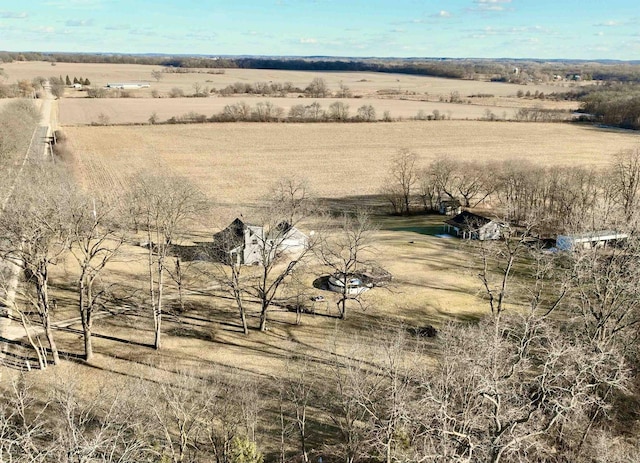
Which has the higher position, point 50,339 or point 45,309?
point 45,309

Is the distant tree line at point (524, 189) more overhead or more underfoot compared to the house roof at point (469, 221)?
more overhead

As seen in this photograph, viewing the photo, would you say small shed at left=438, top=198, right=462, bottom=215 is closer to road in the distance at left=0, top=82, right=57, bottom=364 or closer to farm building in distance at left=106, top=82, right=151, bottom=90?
road in the distance at left=0, top=82, right=57, bottom=364

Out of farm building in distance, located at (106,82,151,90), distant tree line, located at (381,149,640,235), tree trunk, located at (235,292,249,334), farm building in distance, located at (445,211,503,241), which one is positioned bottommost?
tree trunk, located at (235,292,249,334)

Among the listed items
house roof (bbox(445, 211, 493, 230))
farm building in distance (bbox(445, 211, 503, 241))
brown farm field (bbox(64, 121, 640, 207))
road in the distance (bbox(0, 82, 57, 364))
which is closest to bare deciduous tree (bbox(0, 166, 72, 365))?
road in the distance (bbox(0, 82, 57, 364))

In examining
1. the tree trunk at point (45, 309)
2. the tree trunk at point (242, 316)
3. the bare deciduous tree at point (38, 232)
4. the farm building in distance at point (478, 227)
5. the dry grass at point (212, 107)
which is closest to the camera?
the bare deciduous tree at point (38, 232)

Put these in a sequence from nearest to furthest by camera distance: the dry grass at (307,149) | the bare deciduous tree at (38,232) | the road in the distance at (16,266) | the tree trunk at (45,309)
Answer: the bare deciduous tree at (38,232) < the tree trunk at (45,309) < the road in the distance at (16,266) < the dry grass at (307,149)

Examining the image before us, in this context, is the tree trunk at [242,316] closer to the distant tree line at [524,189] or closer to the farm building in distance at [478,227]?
the farm building in distance at [478,227]

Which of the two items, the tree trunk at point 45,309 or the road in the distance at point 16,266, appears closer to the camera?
the tree trunk at point 45,309

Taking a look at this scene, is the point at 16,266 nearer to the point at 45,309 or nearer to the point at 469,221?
the point at 45,309

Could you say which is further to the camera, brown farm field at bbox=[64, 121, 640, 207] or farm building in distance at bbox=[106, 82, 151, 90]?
farm building in distance at bbox=[106, 82, 151, 90]

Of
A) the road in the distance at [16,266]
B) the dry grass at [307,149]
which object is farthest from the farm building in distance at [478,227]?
the road in the distance at [16,266]

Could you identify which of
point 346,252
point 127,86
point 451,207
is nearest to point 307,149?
point 451,207

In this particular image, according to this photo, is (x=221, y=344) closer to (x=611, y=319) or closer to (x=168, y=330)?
(x=168, y=330)
